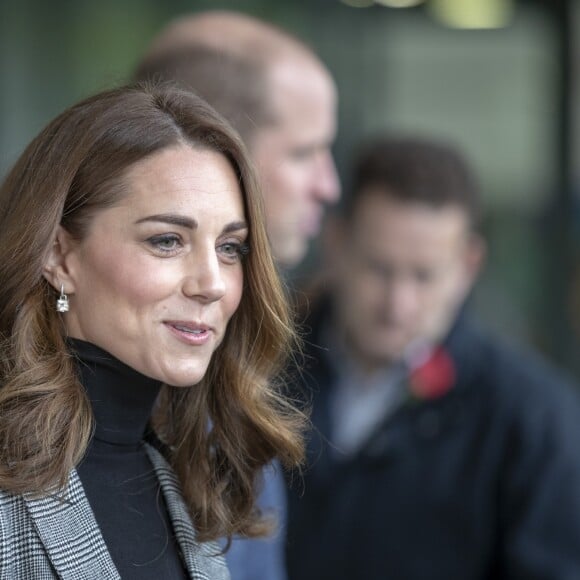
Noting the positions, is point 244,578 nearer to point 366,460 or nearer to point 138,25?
point 366,460

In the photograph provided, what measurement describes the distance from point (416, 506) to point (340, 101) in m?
3.50

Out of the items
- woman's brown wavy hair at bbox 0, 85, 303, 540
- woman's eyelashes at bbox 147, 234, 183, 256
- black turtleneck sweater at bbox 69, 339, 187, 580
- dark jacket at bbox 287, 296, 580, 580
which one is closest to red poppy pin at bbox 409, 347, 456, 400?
dark jacket at bbox 287, 296, 580, 580

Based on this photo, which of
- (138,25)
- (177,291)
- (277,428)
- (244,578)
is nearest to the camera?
(177,291)

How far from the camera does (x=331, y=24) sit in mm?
6496

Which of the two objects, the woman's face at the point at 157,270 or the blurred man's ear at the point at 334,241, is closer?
the woman's face at the point at 157,270

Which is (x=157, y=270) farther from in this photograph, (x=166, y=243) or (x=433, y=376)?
(x=433, y=376)

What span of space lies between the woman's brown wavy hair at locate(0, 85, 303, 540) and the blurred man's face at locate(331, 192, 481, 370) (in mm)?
1596

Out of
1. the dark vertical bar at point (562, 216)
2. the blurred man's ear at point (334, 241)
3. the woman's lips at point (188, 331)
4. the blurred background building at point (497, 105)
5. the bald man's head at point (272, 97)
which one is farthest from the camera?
the dark vertical bar at point (562, 216)

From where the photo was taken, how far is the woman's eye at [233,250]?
1.92 metres

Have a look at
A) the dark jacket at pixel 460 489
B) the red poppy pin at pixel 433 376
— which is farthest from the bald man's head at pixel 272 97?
the red poppy pin at pixel 433 376

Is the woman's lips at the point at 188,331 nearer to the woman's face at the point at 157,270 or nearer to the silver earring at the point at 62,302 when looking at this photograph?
the woman's face at the point at 157,270

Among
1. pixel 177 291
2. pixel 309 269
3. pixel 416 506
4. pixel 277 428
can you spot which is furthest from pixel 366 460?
pixel 309 269

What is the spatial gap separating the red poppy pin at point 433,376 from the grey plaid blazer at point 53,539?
190cm

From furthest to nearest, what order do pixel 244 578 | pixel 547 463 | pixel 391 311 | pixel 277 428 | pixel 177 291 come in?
1. pixel 391 311
2. pixel 547 463
3. pixel 244 578
4. pixel 277 428
5. pixel 177 291
